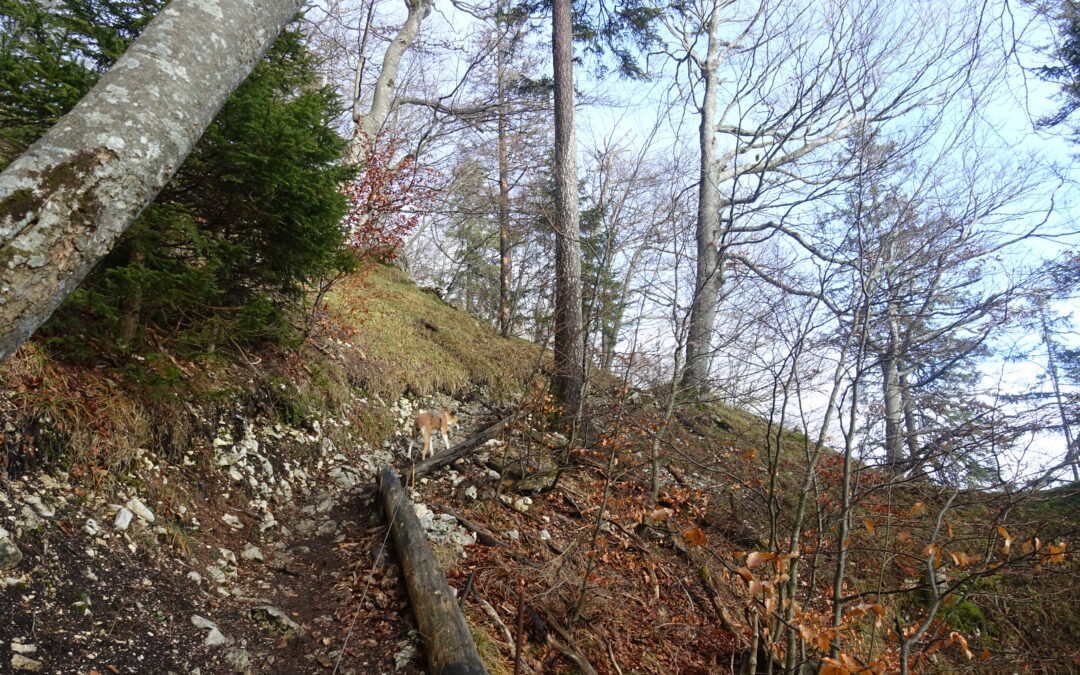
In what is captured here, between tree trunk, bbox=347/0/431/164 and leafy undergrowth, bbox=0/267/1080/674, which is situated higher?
tree trunk, bbox=347/0/431/164

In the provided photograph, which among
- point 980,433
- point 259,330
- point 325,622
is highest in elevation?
point 259,330

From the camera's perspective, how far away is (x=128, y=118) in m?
1.69

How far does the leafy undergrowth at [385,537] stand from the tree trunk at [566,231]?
1.84 feet

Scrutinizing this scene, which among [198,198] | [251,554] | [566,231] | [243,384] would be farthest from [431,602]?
[566,231]

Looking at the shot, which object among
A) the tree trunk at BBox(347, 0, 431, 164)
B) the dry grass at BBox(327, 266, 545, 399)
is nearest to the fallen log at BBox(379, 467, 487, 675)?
the dry grass at BBox(327, 266, 545, 399)

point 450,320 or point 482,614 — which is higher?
point 450,320

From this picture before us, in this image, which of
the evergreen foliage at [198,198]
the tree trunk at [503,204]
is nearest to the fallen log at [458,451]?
the evergreen foliage at [198,198]

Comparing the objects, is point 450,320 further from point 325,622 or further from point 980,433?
point 980,433

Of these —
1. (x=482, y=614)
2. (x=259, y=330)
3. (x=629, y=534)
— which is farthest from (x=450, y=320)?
(x=482, y=614)

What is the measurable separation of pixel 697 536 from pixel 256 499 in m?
3.35

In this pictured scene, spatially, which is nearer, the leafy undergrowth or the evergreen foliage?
the leafy undergrowth

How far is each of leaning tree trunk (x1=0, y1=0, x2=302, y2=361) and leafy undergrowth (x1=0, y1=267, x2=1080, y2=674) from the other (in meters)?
1.42

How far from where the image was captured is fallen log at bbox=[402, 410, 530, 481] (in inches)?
201

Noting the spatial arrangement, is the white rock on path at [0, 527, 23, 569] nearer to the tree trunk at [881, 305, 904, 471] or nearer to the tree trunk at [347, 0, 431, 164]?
the tree trunk at [881, 305, 904, 471]
